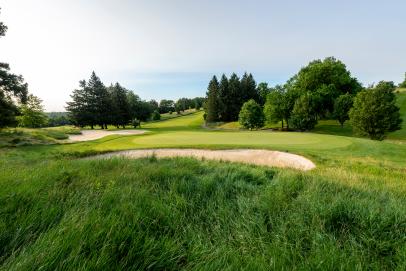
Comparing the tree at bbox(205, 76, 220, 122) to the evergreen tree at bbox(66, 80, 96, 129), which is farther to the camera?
the tree at bbox(205, 76, 220, 122)

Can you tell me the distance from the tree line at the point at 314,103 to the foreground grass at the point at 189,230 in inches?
1130

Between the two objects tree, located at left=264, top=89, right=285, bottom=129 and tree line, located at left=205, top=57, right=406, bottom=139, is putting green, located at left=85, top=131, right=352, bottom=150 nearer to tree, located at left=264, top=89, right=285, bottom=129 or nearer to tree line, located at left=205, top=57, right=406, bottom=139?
tree line, located at left=205, top=57, right=406, bottom=139

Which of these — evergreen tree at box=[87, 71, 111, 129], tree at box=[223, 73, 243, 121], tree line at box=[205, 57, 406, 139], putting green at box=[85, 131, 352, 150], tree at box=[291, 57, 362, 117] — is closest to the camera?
putting green at box=[85, 131, 352, 150]

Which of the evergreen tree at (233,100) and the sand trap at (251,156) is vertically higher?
the evergreen tree at (233,100)

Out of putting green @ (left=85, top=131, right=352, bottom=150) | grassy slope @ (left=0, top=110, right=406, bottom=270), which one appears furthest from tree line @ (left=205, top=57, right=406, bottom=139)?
grassy slope @ (left=0, top=110, right=406, bottom=270)

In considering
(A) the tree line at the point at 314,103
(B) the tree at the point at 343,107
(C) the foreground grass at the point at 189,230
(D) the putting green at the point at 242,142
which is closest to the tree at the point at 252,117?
(A) the tree line at the point at 314,103

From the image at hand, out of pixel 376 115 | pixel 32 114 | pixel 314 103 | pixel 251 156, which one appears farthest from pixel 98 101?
pixel 376 115

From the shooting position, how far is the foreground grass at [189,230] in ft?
5.62

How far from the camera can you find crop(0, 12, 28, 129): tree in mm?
18234

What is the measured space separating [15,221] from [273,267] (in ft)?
7.89

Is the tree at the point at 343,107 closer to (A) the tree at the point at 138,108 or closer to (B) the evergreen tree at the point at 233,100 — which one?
(B) the evergreen tree at the point at 233,100

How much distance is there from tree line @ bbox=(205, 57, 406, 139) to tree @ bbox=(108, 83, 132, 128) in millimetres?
20921

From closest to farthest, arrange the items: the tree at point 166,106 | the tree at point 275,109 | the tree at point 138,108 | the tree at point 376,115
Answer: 1. the tree at point 376,115
2. the tree at point 275,109
3. the tree at point 138,108
4. the tree at point 166,106

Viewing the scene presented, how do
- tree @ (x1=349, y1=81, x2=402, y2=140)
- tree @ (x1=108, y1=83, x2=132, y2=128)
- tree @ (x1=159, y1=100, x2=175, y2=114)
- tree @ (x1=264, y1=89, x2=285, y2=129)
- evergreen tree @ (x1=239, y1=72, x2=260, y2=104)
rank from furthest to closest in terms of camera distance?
tree @ (x1=159, y1=100, x2=175, y2=114)
evergreen tree @ (x1=239, y1=72, x2=260, y2=104)
tree @ (x1=108, y1=83, x2=132, y2=128)
tree @ (x1=264, y1=89, x2=285, y2=129)
tree @ (x1=349, y1=81, x2=402, y2=140)
